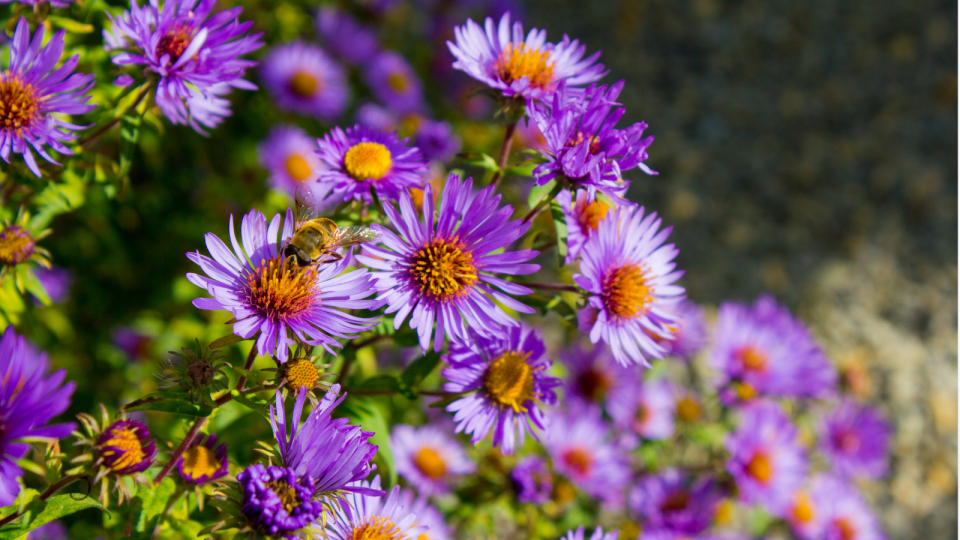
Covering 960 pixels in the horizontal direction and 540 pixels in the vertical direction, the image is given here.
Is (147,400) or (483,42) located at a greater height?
(483,42)

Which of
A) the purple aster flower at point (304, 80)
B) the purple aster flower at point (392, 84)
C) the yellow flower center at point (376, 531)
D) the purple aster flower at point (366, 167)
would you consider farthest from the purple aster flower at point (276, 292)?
the purple aster flower at point (392, 84)

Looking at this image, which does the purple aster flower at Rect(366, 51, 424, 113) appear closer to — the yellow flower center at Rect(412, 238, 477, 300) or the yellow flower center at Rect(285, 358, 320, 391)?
the yellow flower center at Rect(412, 238, 477, 300)

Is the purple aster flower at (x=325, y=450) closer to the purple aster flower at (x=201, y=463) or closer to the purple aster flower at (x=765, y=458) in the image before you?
the purple aster flower at (x=201, y=463)

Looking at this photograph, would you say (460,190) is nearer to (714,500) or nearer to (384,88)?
(714,500)

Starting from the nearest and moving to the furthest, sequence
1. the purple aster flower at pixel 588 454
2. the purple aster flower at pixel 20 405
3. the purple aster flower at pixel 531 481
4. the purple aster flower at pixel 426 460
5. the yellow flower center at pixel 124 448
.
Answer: the purple aster flower at pixel 20 405, the yellow flower center at pixel 124 448, the purple aster flower at pixel 531 481, the purple aster flower at pixel 426 460, the purple aster flower at pixel 588 454

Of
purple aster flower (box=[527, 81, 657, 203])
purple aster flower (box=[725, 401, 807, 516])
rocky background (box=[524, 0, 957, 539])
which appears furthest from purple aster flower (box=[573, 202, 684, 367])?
rocky background (box=[524, 0, 957, 539])

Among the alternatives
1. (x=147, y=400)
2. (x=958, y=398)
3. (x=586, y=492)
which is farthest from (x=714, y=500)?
(x=958, y=398)

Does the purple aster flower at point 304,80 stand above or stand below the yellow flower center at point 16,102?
above
